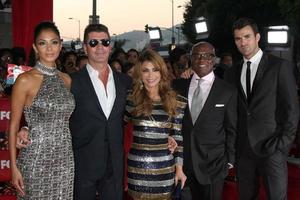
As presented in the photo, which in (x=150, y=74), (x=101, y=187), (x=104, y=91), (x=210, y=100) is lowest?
(x=101, y=187)

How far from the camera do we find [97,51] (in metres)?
3.96

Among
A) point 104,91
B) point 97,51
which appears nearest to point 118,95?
point 104,91

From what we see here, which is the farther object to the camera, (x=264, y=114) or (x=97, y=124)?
(x=264, y=114)

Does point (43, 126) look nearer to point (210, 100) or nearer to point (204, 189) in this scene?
point (210, 100)

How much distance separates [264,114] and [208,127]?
0.52 m

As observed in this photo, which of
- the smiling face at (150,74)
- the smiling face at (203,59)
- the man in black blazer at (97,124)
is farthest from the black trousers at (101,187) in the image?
the smiling face at (203,59)

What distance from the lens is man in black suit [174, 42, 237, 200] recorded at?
4.36 meters

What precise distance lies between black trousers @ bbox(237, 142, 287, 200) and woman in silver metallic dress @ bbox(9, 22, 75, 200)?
1.71 meters

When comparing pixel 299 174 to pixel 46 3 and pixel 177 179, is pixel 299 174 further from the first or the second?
pixel 46 3

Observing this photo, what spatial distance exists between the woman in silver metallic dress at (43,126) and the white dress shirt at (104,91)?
0.26 meters

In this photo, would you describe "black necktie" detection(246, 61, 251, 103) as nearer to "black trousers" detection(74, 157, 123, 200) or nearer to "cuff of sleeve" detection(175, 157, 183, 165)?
"cuff of sleeve" detection(175, 157, 183, 165)

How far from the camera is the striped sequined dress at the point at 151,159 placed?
3848 millimetres

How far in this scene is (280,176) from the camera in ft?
14.3

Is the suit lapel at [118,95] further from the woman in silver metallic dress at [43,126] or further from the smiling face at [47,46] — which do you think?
the smiling face at [47,46]
